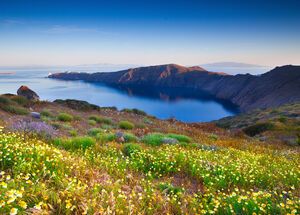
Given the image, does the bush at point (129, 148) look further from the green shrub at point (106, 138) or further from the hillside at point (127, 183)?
the green shrub at point (106, 138)

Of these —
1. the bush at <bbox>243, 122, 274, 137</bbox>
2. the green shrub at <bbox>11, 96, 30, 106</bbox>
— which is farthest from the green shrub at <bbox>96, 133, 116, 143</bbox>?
the bush at <bbox>243, 122, 274, 137</bbox>

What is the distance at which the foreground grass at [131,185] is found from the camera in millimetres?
3693

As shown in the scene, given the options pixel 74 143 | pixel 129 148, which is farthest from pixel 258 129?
pixel 74 143

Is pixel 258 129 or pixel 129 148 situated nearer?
pixel 129 148

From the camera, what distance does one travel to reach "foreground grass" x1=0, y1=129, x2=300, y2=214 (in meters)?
3.69

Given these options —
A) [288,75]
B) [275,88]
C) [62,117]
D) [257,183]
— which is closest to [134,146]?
[257,183]

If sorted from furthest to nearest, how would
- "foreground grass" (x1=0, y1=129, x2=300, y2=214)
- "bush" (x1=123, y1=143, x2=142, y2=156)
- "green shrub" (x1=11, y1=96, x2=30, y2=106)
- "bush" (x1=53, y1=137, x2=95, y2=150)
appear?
1. "green shrub" (x1=11, y1=96, x2=30, y2=106)
2. "bush" (x1=123, y1=143, x2=142, y2=156)
3. "bush" (x1=53, y1=137, x2=95, y2=150)
4. "foreground grass" (x1=0, y1=129, x2=300, y2=214)

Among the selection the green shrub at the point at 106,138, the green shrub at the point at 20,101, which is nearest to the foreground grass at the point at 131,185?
the green shrub at the point at 106,138

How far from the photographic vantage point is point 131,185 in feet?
18.7

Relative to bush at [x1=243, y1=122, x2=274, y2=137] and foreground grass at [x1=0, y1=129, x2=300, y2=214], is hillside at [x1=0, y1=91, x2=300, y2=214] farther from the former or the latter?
bush at [x1=243, y1=122, x2=274, y2=137]

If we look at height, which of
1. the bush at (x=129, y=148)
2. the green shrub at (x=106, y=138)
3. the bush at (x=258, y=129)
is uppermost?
the bush at (x=129, y=148)

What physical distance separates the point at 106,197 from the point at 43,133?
689 cm

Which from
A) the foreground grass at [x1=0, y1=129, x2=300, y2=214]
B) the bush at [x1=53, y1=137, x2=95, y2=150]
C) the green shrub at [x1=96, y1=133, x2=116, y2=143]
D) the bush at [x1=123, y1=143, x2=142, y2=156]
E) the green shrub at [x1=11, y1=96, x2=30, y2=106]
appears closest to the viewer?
the foreground grass at [x1=0, y1=129, x2=300, y2=214]

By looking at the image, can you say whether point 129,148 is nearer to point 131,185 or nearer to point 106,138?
point 106,138
